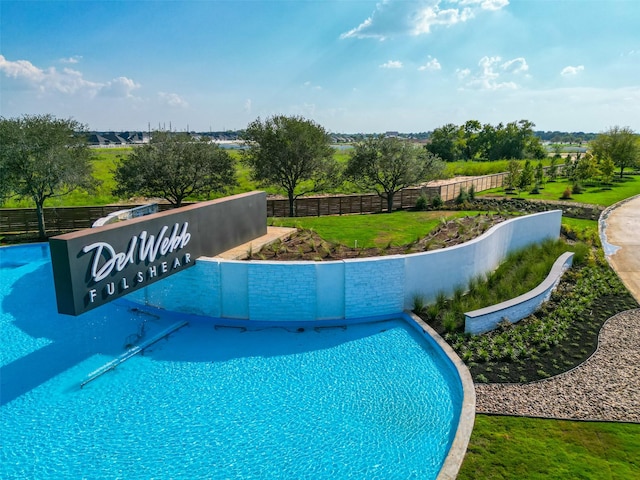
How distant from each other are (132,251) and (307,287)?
4.62m

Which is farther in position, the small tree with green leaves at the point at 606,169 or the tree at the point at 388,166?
the small tree with green leaves at the point at 606,169

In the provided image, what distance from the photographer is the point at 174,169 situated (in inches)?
957

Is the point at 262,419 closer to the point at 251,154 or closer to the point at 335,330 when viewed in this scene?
the point at 335,330

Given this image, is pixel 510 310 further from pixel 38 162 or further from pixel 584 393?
pixel 38 162

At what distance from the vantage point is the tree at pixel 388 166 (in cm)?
2866

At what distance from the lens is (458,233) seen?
17.7 metres

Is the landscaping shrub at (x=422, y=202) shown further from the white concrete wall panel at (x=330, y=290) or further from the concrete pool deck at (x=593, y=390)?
the white concrete wall panel at (x=330, y=290)

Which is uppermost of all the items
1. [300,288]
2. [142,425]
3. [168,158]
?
[168,158]

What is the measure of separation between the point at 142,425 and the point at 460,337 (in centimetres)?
745

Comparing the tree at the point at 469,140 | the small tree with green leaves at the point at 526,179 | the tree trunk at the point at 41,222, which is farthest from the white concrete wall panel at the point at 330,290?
the tree at the point at 469,140

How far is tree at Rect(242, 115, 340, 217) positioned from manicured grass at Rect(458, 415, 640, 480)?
21013 mm

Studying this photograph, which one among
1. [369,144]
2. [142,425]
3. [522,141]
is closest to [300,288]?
[142,425]

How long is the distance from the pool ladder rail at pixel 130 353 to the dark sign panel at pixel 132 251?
63.3 inches

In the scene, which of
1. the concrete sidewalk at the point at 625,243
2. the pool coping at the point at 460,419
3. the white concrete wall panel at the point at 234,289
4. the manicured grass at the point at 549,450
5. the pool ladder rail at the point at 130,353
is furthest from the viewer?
the concrete sidewalk at the point at 625,243
